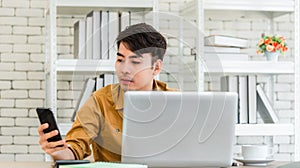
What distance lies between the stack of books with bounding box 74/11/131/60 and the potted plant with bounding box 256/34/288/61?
851 millimetres

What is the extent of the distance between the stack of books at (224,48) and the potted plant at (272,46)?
11 cm

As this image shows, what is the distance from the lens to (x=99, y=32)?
337cm

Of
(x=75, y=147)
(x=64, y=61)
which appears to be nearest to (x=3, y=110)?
(x=64, y=61)

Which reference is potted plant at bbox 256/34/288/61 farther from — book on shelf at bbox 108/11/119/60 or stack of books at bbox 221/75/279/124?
book on shelf at bbox 108/11/119/60

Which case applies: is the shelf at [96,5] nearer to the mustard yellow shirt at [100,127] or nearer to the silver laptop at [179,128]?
the mustard yellow shirt at [100,127]

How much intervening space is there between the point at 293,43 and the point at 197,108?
2.07 m

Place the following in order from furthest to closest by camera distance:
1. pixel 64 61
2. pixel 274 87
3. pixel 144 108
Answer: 1. pixel 274 87
2. pixel 64 61
3. pixel 144 108

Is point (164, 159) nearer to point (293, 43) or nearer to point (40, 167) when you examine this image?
point (40, 167)

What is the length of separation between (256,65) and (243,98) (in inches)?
8.5

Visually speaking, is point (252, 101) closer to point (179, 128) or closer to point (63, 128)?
point (63, 128)

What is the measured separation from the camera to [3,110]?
11.7 ft

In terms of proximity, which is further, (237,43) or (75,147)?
(237,43)

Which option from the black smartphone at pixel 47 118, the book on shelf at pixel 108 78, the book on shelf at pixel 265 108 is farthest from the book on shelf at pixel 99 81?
the black smartphone at pixel 47 118

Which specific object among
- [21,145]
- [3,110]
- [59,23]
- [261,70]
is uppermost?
[59,23]
